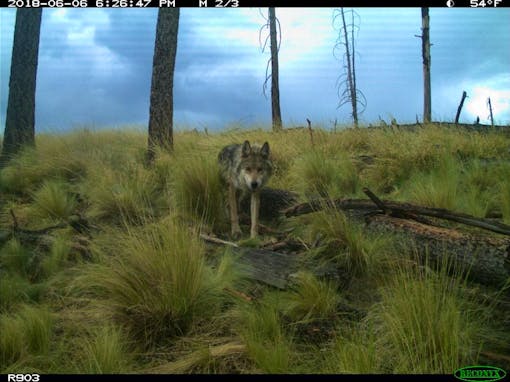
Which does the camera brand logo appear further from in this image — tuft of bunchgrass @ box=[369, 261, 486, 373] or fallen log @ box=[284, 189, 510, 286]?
fallen log @ box=[284, 189, 510, 286]

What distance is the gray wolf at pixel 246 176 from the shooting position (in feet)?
21.3

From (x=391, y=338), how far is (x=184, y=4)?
577 cm

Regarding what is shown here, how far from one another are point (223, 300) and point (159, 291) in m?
0.65

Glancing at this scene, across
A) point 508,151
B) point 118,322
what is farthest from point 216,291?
point 508,151

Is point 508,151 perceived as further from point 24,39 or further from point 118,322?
point 24,39

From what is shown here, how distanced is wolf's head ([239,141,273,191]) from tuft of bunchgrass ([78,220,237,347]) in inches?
94.0

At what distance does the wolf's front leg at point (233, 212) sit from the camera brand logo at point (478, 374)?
4.11 meters

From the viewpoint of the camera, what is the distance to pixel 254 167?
6754mm

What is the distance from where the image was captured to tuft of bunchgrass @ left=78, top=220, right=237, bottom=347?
3.78 m

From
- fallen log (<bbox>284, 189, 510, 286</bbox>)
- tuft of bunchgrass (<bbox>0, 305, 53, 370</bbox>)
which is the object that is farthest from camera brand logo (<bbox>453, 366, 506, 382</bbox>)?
tuft of bunchgrass (<bbox>0, 305, 53, 370</bbox>)

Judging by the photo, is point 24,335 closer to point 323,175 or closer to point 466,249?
point 466,249

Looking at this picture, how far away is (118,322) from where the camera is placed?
12.5 feet

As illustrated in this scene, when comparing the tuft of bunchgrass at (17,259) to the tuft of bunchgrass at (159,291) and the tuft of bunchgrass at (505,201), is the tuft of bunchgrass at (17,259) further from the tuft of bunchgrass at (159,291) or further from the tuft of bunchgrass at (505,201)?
the tuft of bunchgrass at (505,201)

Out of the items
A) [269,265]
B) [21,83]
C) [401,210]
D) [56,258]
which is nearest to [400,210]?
[401,210]
